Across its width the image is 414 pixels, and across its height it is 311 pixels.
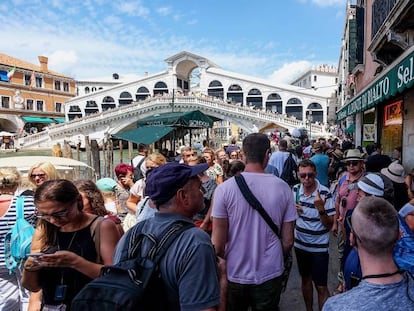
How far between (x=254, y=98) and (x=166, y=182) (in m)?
47.5

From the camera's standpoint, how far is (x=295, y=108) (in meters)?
45.6

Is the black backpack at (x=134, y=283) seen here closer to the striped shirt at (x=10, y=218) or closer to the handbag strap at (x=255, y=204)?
the handbag strap at (x=255, y=204)

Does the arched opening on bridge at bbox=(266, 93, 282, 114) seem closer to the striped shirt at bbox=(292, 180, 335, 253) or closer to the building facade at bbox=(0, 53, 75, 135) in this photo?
the building facade at bbox=(0, 53, 75, 135)

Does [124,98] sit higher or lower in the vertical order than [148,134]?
higher

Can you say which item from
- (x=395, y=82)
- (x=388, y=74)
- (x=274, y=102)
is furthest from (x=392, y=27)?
(x=274, y=102)

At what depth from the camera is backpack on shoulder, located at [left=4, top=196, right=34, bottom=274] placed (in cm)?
224

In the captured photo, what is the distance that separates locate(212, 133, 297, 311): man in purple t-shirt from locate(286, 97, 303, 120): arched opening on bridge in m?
44.5

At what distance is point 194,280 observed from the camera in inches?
48.6

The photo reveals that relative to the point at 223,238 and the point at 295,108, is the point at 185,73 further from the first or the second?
the point at 223,238

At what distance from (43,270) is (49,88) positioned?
52.7 meters

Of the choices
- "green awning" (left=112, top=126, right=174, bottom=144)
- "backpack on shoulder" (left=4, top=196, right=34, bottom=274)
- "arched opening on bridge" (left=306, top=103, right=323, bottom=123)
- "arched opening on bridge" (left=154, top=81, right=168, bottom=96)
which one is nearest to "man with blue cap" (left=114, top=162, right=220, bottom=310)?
"backpack on shoulder" (left=4, top=196, right=34, bottom=274)

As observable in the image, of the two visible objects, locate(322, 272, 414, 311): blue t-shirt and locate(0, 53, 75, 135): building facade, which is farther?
locate(0, 53, 75, 135): building facade

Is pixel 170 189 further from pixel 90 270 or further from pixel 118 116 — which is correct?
pixel 118 116

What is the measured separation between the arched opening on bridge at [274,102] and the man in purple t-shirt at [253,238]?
1781 inches
